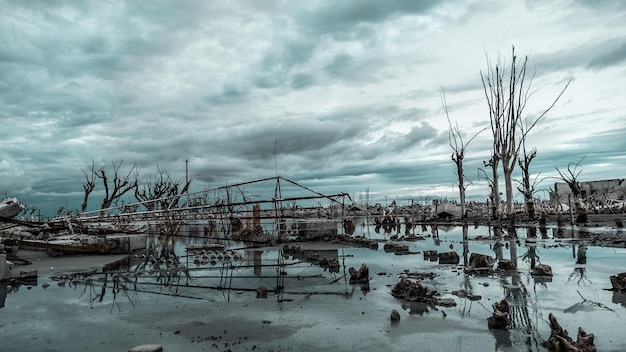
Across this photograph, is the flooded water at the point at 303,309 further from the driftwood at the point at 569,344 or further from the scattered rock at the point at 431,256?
the scattered rock at the point at 431,256

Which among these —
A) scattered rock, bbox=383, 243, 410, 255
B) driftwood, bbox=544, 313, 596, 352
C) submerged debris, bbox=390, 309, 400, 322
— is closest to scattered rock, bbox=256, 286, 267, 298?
submerged debris, bbox=390, 309, 400, 322

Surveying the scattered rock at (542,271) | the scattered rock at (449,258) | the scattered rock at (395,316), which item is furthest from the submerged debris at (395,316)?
the scattered rock at (449,258)

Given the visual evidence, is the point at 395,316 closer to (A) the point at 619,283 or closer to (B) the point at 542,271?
(A) the point at 619,283

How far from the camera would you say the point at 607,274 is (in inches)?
312

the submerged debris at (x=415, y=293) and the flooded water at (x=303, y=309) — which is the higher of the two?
the submerged debris at (x=415, y=293)

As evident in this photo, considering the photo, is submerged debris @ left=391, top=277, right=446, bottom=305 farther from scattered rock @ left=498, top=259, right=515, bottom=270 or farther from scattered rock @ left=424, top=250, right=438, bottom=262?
scattered rock @ left=424, top=250, right=438, bottom=262

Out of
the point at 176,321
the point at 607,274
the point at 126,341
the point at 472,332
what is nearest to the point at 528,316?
the point at 472,332

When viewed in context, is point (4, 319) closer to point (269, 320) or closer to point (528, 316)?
point (269, 320)

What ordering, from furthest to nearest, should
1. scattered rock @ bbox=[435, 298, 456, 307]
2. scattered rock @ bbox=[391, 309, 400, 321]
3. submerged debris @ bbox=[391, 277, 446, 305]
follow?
1. submerged debris @ bbox=[391, 277, 446, 305]
2. scattered rock @ bbox=[435, 298, 456, 307]
3. scattered rock @ bbox=[391, 309, 400, 321]

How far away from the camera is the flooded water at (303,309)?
15.2 ft

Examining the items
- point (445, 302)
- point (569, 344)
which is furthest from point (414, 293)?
point (569, 344)

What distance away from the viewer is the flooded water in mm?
4633

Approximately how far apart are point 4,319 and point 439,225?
24944 mm

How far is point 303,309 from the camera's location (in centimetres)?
609
